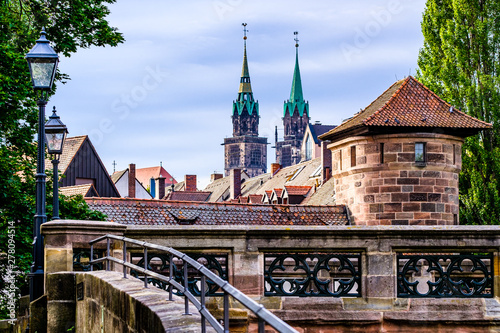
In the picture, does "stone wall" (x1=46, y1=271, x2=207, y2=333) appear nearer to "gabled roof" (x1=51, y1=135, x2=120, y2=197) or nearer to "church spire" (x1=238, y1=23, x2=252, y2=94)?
"gabled roof" (x1=51, y1=135, x2=120, y2=197)

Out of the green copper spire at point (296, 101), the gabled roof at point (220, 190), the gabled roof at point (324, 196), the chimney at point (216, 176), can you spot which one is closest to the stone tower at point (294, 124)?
the green copper spire at point (296, 101)

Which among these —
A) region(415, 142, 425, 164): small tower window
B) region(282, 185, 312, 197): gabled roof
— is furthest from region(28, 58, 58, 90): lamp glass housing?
region(282, 185, 312, 197): gabled roof

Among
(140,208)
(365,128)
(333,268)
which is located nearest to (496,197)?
(365,128)

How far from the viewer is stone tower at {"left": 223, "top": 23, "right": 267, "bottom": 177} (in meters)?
174

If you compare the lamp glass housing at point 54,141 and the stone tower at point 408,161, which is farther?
the stone tower at point 408,161

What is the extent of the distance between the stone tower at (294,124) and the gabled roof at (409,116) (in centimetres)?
13897

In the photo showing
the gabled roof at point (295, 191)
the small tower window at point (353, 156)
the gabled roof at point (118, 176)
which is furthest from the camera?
the gabled roof at point (118, 176)

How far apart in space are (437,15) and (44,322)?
27919 millimetres

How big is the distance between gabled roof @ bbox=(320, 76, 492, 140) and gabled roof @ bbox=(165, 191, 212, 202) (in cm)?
6014

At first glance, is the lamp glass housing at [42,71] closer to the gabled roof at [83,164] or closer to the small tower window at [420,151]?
the small tower window at [420,151]

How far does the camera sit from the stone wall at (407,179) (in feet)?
89.7

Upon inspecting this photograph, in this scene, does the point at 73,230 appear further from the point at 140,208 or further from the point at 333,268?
the point at 140,208

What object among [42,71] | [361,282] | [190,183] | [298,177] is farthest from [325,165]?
[361,282]

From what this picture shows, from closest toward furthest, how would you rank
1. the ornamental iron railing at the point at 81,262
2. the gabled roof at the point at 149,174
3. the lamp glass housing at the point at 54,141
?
the ornamental iron railing at the point at 81,262 < the lamp glass housing at the point at 54,141 < the gabled roof at the point at 149,174
